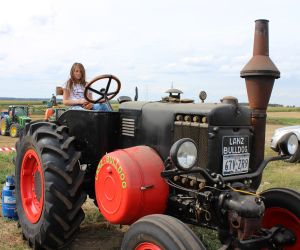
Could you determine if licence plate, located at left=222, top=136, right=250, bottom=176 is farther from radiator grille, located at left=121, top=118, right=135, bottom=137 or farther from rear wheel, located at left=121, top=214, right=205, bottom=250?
radiator grille, located at left=121, top=118, right=135, bottom=137

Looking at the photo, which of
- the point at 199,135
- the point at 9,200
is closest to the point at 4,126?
the point at 9,200

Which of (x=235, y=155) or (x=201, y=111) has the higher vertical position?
(x=201, y=111)

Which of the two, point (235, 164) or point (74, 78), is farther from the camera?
point (74, 78)

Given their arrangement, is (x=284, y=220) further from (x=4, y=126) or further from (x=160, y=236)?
(x=4, y=126)

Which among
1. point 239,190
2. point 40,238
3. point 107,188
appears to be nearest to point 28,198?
point 40,238

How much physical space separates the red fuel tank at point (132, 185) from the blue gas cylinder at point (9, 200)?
1801 mm

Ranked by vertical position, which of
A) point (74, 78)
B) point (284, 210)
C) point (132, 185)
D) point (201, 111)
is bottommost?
point (284, 210)

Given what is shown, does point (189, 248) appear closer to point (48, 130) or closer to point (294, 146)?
point (294, 146)

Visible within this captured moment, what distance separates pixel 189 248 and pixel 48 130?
6.69 feet

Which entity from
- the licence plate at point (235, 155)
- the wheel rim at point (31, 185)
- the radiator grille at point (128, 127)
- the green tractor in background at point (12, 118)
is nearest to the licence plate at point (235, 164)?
the licence plate at point (235, 155)

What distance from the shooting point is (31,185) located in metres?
4.64

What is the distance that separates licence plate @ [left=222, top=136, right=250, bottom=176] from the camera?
11.3 ft

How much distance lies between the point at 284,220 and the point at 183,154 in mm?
1457

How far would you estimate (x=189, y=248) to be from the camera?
2.71m
